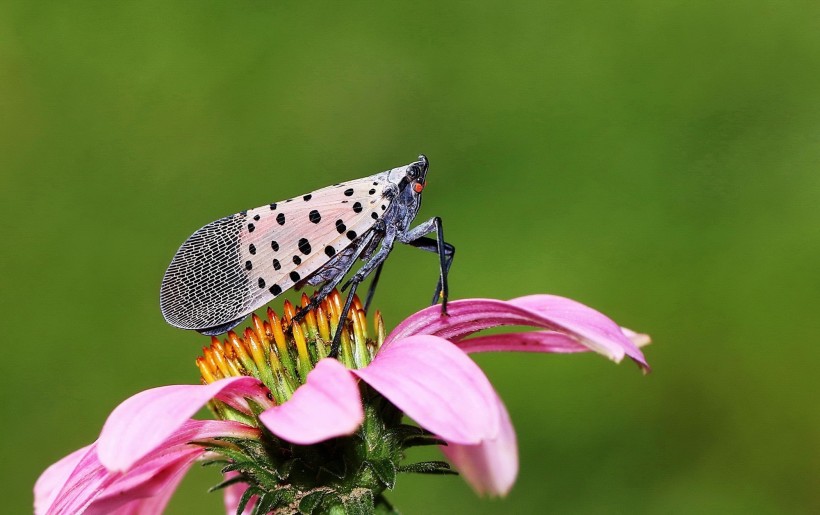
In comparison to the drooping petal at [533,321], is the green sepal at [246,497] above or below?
below

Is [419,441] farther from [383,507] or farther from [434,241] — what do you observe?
[434,241]

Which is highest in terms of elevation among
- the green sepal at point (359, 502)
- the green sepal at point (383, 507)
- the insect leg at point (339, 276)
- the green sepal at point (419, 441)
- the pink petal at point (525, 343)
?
the insect leg at point (339, 276)

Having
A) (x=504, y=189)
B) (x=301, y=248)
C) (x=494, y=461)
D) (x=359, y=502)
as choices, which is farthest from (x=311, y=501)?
(x=504, y=189)

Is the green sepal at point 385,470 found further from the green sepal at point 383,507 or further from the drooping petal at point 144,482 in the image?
the drooping petal at point 144,482

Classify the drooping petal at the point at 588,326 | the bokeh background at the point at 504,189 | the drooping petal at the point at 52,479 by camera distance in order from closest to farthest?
the drooping petal at the point at 588,326 → the drooping petal at the point at 52,479 → the bokeh background at the point at 504,189

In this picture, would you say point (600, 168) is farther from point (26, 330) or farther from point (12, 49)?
point (12, 49)

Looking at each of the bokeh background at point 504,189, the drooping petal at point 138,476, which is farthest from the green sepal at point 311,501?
the bokeh background at point 504,189
